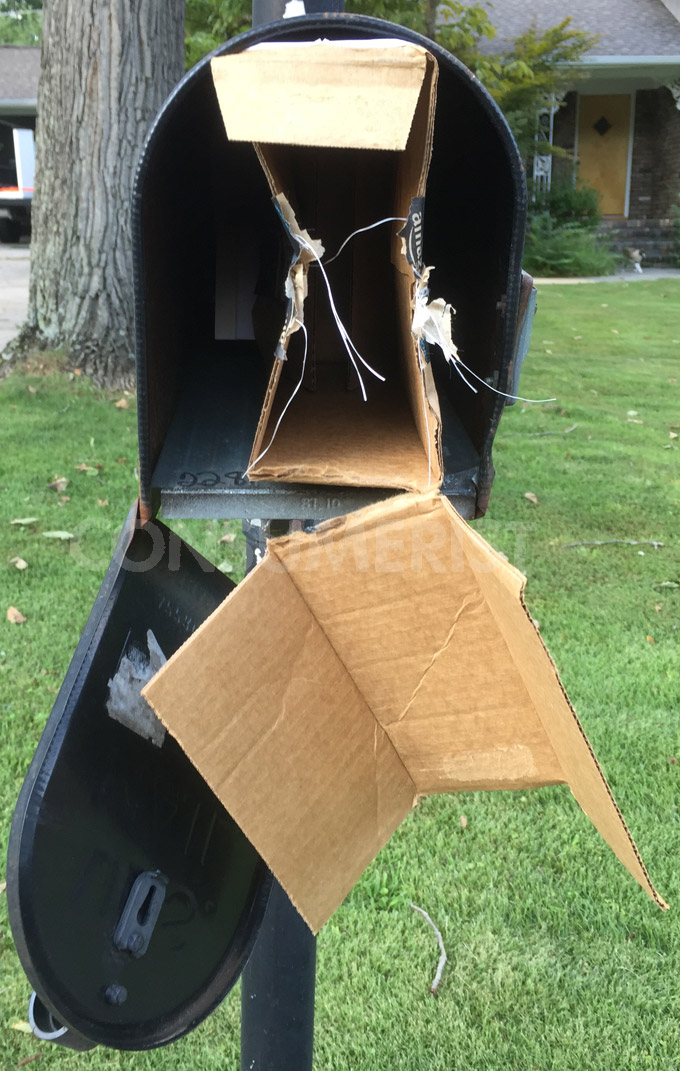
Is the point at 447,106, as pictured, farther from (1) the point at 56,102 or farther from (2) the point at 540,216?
(2) the point at 540,216

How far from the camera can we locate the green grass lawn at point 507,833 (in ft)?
6.66

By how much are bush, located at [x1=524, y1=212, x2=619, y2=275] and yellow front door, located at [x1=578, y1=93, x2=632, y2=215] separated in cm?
347

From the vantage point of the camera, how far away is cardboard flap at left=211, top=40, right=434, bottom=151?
0.89 meters

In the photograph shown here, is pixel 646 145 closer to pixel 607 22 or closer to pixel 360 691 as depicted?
pixel 607 22

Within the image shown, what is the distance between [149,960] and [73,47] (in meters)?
5.20

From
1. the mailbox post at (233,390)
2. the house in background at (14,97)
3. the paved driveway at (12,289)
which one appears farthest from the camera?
the house in background at (14,97)

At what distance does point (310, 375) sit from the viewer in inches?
54.7

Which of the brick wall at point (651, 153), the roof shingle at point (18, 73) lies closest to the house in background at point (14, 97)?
the roof shingle at point (18, 73)

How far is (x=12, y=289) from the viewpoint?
11898 mm

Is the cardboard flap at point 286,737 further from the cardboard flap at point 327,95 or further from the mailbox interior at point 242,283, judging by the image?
the cardboard flap at point 327,95

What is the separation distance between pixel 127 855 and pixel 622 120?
65.9 feet

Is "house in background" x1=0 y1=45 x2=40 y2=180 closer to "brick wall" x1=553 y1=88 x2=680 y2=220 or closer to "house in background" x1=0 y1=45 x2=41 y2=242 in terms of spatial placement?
"house in background" x1=0 y1=45 x2=41 y2=242

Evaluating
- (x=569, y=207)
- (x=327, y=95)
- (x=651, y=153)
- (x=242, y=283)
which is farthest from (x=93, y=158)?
(x=651, y=153)

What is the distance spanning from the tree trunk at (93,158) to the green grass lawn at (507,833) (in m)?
0.60
